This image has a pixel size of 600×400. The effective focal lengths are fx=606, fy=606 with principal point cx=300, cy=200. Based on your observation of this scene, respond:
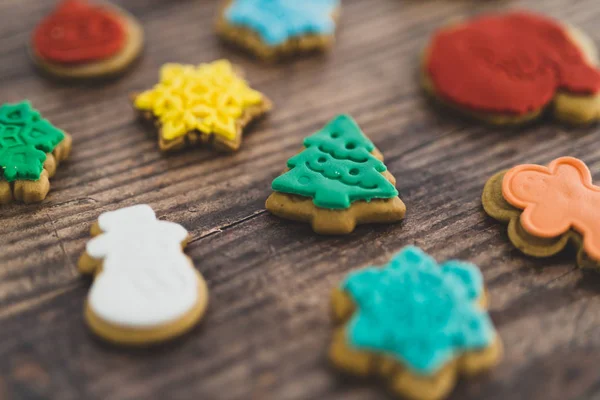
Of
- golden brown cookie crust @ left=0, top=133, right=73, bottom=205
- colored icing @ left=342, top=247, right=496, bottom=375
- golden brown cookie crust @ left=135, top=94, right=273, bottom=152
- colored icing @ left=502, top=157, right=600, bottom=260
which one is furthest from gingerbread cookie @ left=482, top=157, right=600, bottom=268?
golden brown cookie crust @ left=0, top=133, right=73, bottom=205

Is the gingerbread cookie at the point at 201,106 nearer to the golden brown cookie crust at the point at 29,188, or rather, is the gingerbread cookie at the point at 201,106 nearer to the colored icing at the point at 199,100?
the colored icing at the point at 199,100

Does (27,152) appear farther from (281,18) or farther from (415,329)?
(415,329)

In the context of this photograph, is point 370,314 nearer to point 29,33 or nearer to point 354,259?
point 354,259

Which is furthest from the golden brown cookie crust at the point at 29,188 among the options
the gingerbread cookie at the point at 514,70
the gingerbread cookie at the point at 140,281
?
the gingerbread cookie at the point at 514,70

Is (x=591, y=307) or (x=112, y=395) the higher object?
(x=591, y=307)

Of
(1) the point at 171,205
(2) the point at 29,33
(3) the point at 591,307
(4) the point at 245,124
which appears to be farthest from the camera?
(2) the point at 29,33

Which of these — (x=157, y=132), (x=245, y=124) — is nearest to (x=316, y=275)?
(x=245, y=124)

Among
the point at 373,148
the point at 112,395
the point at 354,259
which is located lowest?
the point at 112,395
